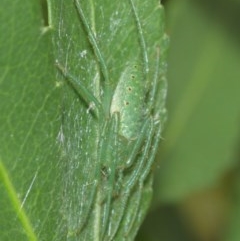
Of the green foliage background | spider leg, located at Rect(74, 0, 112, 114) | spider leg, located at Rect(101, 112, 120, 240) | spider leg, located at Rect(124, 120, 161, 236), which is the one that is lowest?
the green foliage background

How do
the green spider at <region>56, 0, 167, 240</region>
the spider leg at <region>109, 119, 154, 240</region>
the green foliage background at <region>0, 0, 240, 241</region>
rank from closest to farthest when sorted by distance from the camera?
the green spider at <region>56, 0, 167, 240</region> < the spider leg at <region>109, 119, 154, 240</region> < the green foliage background at <region>0, 0, 240, 241</region>

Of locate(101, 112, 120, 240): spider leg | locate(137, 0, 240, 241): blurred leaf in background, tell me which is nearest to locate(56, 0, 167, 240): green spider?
locate(101, 112, 120, 240): spider leg

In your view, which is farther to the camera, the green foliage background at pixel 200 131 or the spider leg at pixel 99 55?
the green foliage background at pixel 200 131

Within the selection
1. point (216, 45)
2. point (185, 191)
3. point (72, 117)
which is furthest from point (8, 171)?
point (216, 45)

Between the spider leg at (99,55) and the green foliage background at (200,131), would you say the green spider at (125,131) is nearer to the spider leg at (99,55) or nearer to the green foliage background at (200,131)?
the spider leg at (99,55)

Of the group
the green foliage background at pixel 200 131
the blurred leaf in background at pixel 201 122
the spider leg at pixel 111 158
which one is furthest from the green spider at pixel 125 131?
the blurred leaf in background at pixel 201 122

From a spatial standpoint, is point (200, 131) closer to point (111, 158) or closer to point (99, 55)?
point (111, 158)

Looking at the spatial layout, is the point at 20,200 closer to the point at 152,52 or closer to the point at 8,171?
the point at 8,171

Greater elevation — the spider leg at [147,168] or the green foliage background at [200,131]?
the spider leg at [147,168]

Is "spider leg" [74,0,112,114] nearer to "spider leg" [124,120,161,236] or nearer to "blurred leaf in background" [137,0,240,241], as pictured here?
"spider leg" [124,120,161,236]
